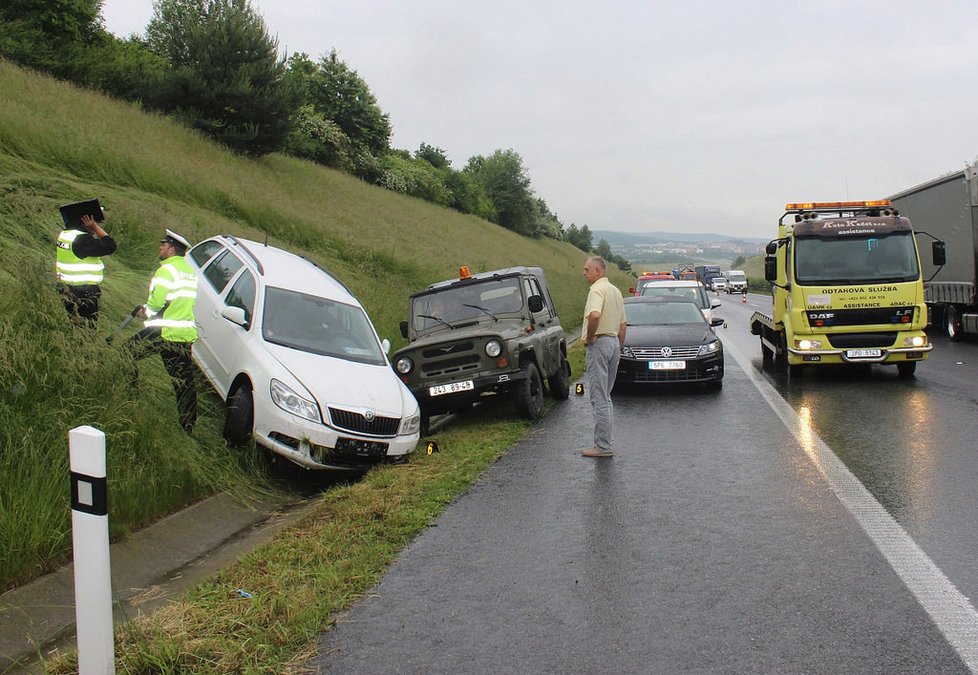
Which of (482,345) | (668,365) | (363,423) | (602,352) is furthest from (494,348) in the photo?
(668,365)

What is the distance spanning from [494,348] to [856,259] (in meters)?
6.98

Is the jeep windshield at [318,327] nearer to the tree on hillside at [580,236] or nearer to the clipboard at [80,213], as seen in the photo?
the clipboard at [80,213]

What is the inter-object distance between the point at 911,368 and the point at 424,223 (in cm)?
3402

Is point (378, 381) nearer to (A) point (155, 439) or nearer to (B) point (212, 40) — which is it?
(A) point (155, 439)

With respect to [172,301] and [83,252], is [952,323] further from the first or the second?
[83,252]

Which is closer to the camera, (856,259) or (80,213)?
(80,213)

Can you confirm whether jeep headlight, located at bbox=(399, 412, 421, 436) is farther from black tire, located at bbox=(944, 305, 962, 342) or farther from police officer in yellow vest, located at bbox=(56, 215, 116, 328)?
black tire, located at bbox=(944, 305, 962, 342)

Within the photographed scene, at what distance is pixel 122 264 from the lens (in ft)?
40.7

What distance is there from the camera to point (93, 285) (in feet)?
26.7

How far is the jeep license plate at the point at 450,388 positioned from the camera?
10422 mm

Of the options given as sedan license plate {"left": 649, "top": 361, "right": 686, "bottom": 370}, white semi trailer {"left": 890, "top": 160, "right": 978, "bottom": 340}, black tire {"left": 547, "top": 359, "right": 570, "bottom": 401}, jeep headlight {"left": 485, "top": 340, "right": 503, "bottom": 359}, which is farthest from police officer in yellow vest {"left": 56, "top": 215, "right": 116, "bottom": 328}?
white semi trailer {"left": 890, "top": 160, "right": 978, "bottom": 340}

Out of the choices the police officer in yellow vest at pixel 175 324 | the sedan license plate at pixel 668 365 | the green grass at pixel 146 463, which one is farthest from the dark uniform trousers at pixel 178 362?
the sedan license plate at pixel 668 365

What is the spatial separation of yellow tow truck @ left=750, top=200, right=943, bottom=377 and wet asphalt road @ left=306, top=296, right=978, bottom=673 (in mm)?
4435

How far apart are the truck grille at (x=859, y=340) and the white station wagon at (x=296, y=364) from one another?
785 cm
